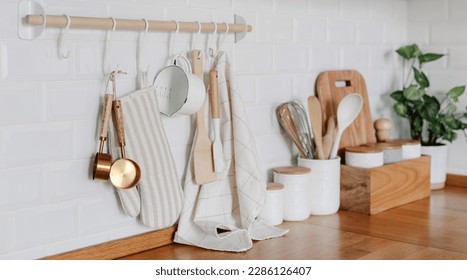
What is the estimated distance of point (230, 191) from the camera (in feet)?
5.04

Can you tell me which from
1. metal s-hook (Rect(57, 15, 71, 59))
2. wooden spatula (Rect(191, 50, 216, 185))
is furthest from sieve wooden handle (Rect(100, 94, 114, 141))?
wooden spatula (Rect(191, 50, 216, 185))

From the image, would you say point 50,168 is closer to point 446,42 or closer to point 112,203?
point 112,203

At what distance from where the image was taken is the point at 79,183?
1.30 metres

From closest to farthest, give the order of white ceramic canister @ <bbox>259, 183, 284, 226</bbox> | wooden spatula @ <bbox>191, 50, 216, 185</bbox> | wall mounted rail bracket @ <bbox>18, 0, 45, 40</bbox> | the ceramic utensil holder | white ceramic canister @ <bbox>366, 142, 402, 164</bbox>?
wall mounted rail bracket @ <bbox>18, 0, 45, 40</bbox>, wooden spatula @ <bbox>191, 50, 216, 185</bbox>, white ceramic canister @ <bbox>259, 183, 284, 226</bbox>, the ceramic utensil holder, white ceramic canister @ <bbox>366, 142, 402, 164</bbox>

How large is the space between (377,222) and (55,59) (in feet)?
2.68

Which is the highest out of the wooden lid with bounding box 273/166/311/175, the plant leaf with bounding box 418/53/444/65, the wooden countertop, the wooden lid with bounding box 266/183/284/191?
the plant leaf with bounding box 418/53/444/65

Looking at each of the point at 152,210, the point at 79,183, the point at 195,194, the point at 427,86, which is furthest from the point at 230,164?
the point at 427,86

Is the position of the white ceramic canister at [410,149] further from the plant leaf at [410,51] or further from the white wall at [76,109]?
the white wall at [76,109]

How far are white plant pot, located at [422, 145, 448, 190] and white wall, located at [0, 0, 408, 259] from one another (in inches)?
20.2

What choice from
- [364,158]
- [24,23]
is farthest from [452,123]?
[24,23]

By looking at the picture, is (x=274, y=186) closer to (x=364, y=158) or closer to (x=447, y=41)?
(x=364, y=158)

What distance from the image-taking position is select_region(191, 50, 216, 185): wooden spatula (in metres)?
1.47

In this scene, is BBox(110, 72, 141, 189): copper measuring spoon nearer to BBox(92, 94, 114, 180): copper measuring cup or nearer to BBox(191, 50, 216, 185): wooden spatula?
BBox(92, 94, 114, 180): copper measuring cup

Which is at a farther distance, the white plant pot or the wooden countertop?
the white plant pot
